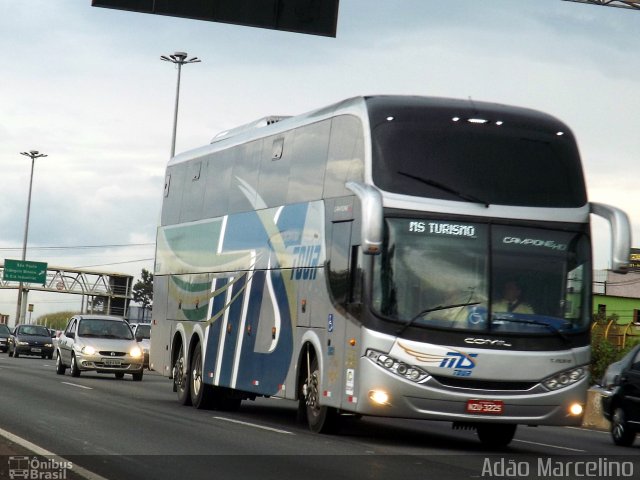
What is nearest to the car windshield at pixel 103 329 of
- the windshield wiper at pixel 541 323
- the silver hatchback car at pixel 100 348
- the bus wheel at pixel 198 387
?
the silver hatchback car at pixel 100 348

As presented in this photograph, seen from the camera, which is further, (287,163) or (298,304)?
(287,163)

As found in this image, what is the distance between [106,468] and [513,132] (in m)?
6.68

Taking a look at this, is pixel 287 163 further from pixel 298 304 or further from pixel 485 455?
pixel 485 455

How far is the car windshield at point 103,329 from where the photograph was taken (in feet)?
122

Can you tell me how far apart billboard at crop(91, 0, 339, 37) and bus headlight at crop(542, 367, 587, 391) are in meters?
6.42

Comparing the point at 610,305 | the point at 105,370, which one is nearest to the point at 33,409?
the point at 105,370

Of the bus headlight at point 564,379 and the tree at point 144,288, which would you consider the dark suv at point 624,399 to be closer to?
the bus headlight at point 564,379

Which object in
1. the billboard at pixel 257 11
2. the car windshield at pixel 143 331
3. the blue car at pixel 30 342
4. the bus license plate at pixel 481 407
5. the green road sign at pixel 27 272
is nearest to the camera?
the bus license plate at pixel 481 407

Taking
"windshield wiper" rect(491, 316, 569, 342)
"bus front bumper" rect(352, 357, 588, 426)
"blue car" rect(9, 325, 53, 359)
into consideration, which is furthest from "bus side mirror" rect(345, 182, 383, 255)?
"blue car" rect(9, 325, 53, 359)

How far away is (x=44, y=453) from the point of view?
42.7ft

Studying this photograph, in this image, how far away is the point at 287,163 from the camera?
19.9 meters

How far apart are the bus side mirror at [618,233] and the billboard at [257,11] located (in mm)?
5326

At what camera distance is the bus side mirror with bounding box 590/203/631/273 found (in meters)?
15.7

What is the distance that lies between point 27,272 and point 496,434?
85505mm
